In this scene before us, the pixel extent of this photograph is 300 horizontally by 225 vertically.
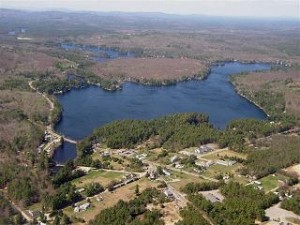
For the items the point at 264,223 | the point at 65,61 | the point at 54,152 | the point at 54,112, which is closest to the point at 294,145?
the point at 264,223

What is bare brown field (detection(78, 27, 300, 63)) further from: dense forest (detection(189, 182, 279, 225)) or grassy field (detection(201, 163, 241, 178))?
dense forest (detection(189, 182, 279, 225))

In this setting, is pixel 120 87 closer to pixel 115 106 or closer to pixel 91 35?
pixel 115 106

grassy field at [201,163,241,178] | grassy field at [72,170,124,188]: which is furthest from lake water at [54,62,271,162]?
grassy field at [201,163,241,178]

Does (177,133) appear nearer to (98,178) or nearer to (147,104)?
(98,178)

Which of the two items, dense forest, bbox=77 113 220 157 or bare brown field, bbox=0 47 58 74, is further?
bare brown field, bbox=0 47 58 74

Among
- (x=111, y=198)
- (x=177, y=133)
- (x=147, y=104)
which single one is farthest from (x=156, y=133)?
(x=147, y=104)
